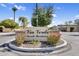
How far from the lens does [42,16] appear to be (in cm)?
491

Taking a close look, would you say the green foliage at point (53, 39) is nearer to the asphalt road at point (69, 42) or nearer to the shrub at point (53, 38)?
the shrub at point (53, 38)

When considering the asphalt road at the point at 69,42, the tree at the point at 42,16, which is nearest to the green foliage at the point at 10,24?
the asphalt road at the point at 69,42

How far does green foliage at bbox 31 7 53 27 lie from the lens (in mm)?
4887

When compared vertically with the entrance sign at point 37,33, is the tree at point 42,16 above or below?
above

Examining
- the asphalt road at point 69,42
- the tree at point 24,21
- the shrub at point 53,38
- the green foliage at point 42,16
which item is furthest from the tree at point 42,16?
the asphalt road at point 69,42

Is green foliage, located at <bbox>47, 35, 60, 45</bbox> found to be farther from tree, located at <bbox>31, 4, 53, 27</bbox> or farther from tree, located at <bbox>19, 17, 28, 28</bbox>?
tree, located at <bbox>19, 17, 28, 28</bbox>

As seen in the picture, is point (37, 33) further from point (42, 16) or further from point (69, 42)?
point (69, 42)

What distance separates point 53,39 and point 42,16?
492 mm

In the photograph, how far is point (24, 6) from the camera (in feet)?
16.2

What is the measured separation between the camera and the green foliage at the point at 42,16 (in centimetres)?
489

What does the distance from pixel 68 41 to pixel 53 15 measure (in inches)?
23.5

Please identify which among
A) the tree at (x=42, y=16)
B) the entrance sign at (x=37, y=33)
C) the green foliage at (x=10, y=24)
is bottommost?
the entrance sign at (x=37, y=33)

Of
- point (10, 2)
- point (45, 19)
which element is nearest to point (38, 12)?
point (45, 19)

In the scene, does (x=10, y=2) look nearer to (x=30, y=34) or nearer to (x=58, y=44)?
(x=30, y=34)
